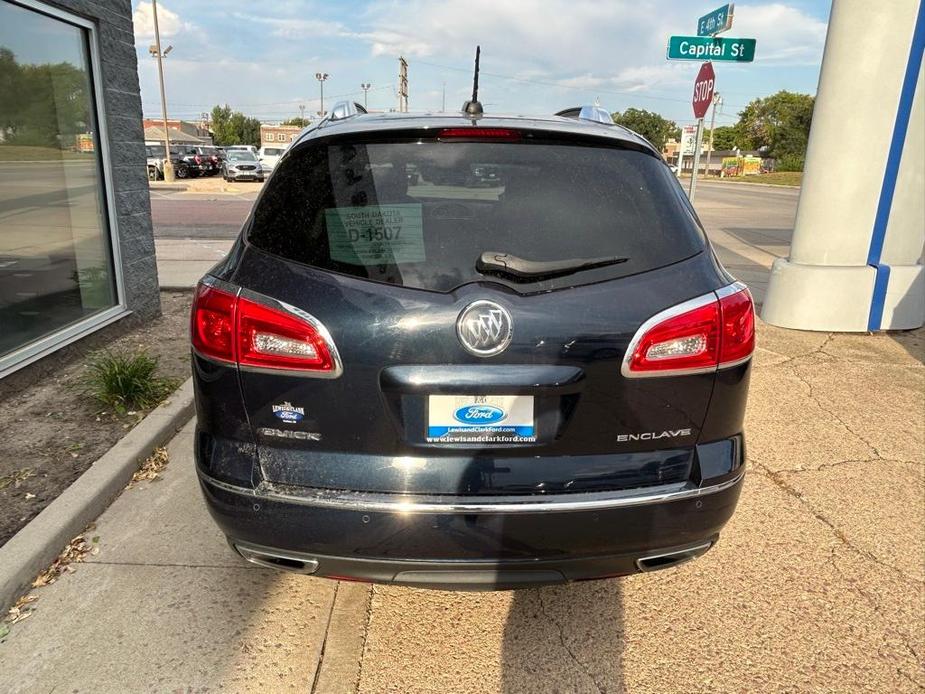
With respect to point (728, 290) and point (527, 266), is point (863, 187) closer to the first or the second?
point (728, 290)

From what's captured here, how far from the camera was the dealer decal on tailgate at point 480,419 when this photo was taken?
1.99m

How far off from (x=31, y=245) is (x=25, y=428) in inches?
70.8

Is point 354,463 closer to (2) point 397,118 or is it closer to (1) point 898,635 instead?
(2) point 397,118

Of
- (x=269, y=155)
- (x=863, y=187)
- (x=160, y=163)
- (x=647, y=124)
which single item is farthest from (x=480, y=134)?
(x=647, y=124)

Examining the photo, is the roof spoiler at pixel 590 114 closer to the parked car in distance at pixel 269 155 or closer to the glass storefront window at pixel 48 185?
the glass storefront window at pixel 48 185

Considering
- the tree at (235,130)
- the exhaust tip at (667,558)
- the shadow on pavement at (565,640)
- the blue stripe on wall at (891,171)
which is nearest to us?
the exhaust tip at (667,558)

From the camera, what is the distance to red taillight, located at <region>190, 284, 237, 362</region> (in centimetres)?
208

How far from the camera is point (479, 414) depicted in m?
2.00

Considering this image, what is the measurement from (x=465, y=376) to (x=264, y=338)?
631 mm

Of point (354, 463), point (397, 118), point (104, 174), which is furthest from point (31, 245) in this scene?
point (354, 463)

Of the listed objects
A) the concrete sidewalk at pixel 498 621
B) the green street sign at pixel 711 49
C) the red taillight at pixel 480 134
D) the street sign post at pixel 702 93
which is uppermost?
the green street sign at pixel 711 49

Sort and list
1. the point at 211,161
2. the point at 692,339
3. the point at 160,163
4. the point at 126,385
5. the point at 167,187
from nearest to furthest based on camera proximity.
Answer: the point at 692,339
the point at 126,385
the point at 167,187
the point at 160,163
the point at 211,161

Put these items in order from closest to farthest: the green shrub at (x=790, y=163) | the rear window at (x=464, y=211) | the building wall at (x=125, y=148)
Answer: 1. the rear window at (x=464, y=211)
2. the building wall at (x=125, y=148)
3. the green shrub at (x=790, y=163)

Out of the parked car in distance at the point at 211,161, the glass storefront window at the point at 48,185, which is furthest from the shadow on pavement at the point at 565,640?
the parked car in distance at the point at 211,161
